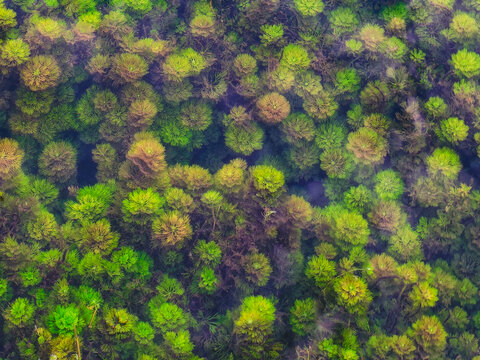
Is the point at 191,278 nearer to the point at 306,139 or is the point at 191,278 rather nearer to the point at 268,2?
the point at 306,139

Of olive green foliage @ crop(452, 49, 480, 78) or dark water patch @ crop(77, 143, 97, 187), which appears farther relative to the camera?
dark water patch @ crop(77, 143, 97, 187)

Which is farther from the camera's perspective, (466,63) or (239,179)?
(466,63)

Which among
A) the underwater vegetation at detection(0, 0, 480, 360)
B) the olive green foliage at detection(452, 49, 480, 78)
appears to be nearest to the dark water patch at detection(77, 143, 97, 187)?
the underwater vegetation at detection(0, 0, 480, 360)

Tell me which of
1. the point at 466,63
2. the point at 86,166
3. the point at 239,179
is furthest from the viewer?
the point at 86,166

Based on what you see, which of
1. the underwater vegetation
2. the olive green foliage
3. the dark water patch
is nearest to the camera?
the underwater vegetation

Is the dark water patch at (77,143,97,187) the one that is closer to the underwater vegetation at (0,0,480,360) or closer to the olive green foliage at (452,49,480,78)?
the underwater vegetation at (0,0,480,360)

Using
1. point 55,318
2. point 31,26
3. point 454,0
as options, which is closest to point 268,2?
point 454,0

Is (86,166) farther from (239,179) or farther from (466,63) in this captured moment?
(466,63)

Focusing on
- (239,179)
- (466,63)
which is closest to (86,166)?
(239,179)
